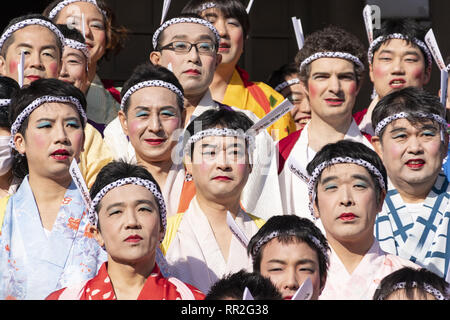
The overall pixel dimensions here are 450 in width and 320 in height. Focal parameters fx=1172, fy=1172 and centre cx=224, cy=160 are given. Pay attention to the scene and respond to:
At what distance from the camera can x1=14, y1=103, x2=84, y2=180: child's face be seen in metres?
4.85

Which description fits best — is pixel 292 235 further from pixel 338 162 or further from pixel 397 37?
pixel 397 37

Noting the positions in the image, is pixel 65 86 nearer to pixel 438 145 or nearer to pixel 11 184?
pixel 11 184

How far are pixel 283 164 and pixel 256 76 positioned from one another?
256 centimetres

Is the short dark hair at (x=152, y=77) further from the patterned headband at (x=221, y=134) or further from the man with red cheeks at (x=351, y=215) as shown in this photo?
the man with red cheeks at (x=351, y=215)

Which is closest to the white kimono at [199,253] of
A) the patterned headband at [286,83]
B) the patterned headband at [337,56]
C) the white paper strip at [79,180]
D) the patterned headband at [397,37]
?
the white paper strip at [79,180]

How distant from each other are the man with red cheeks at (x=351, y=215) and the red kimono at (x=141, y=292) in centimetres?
59

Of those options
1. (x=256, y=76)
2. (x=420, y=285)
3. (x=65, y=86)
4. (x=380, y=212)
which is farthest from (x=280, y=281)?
(x=256, y=76)

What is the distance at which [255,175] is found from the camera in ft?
18.6

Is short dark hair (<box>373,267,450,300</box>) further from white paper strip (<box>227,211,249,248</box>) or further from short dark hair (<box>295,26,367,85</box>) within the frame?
short dark hair (<box>295,26,367,85</box>)

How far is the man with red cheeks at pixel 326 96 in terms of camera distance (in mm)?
5738

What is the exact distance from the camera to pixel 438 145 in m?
5.14

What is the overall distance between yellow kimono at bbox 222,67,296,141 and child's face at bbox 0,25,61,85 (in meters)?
1.15

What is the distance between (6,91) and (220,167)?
3.34 feet

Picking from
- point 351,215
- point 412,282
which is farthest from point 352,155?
point 412,282
